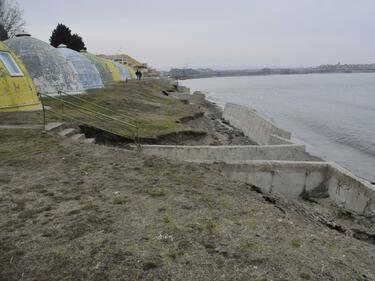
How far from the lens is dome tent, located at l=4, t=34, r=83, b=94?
22422 mm

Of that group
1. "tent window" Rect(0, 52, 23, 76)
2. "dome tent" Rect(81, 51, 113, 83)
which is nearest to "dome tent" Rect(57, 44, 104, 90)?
"dome tent" Rect(81, 51, 113, 83)

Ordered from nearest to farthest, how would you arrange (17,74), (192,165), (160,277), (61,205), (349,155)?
(160,277), (61,205), (192,165), (17,74), (349,155)

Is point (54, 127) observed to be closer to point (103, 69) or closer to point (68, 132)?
point (68, 132)

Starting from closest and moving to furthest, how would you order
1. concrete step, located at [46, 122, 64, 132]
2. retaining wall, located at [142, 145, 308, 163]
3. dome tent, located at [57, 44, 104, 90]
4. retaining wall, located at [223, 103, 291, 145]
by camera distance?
concrete step, located at [46, 122, 64, 132] < retaining wall, located at [142, 145, 308, 163] < retaining wall, located at [223, 103, 291, 145] < dome tent, located at [57, 44, 104, 90]

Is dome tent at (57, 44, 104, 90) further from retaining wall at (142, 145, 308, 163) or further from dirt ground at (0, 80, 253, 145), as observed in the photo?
retaining wall at (142, 145, 308, 163)

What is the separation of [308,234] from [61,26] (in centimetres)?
5677

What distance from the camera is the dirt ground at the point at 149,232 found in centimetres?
495

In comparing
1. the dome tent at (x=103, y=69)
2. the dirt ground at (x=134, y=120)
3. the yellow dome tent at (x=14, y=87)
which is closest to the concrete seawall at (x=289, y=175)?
the dirt ground at (x=134, y=120)

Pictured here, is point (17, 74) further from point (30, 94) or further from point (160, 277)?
point (160, 277)

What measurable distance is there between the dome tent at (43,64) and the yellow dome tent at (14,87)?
550 centimetres

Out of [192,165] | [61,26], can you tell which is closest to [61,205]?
[192,165]

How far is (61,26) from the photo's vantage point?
5612cm

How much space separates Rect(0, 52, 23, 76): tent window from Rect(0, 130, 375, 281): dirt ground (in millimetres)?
8325

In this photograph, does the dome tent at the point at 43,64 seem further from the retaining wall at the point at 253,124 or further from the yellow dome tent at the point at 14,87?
the retaining wall at the point at 253,124
